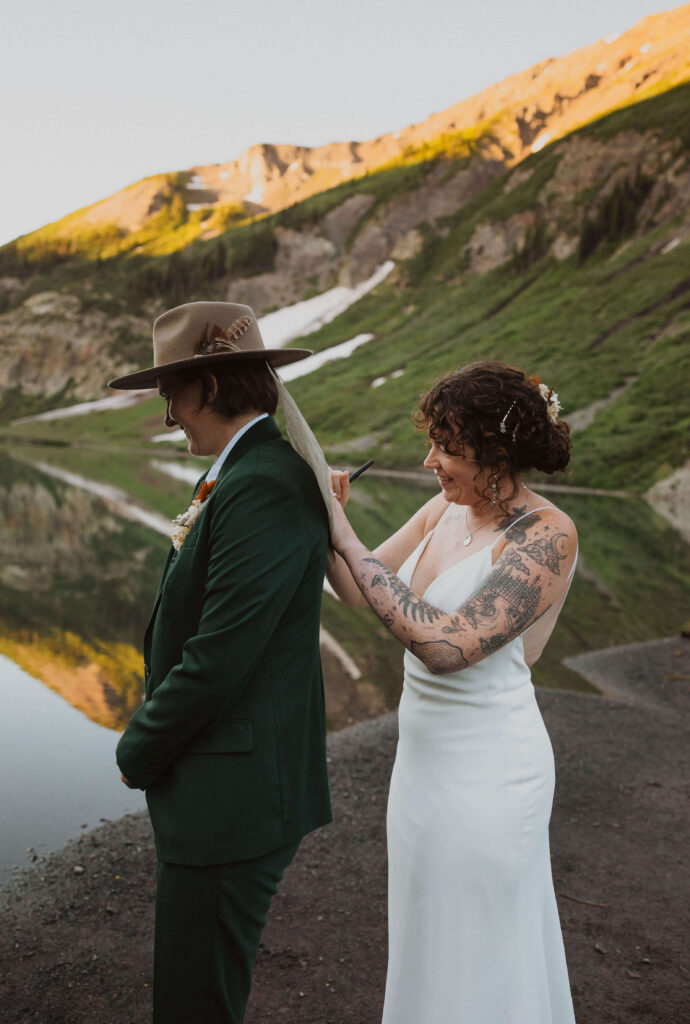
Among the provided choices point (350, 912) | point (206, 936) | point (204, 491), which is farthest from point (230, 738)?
point (350, 912)

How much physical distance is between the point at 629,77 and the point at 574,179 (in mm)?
40776

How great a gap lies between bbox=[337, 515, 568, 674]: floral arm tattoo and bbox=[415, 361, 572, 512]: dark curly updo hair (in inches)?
12.6

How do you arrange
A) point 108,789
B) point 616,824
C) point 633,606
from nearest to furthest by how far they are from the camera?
1. point 616,824
2. point 108,789
3. point 633,606

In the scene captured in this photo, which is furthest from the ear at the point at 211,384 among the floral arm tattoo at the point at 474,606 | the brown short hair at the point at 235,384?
the floral arm tattoo at the point at 474,606

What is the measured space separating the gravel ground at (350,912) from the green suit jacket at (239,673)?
219cm

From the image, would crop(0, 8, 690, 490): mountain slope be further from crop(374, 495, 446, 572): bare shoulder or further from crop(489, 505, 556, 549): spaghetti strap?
crop(489, 505, 556, 549): spaghetti strap

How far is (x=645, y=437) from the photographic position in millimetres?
43125

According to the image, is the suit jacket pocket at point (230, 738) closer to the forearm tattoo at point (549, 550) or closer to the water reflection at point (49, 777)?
the forearm tattoo at point (549, 550)

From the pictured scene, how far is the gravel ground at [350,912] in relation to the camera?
14.3 feet

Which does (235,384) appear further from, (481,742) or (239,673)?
(481,742)

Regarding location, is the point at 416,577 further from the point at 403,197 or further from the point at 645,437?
the point at 403,197

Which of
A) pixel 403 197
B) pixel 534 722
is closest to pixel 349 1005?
pixel 534 722

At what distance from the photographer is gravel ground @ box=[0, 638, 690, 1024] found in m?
4.37

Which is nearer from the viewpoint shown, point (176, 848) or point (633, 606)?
point (176, 848)
